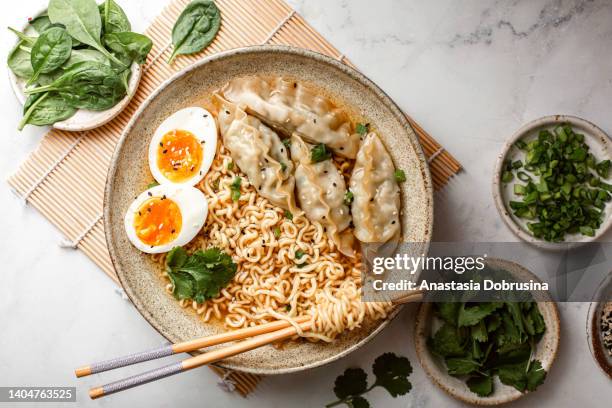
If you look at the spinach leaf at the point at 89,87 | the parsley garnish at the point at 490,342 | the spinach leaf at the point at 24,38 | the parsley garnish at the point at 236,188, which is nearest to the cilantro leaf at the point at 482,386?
the parsley garnish at the point at 490,342

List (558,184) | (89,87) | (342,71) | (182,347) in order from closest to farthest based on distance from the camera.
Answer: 1. (182,347)
2. (342,71)
3. (89,87)
4. (558,184)

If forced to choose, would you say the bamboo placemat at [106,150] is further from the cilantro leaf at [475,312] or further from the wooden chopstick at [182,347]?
the cilantro leaf at [475,312]

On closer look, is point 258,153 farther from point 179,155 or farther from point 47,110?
point 47,110

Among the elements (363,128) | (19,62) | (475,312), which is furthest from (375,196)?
(19,62)

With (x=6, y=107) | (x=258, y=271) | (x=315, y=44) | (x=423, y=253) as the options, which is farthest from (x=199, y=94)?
(x=423, y=253)

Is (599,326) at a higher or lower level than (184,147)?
higher

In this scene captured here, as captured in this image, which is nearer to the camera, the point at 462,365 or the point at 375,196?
the point at 375,196

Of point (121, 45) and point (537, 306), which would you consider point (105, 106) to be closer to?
point (121, 45)

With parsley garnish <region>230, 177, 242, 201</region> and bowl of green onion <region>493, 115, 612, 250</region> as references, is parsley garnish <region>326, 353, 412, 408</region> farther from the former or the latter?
parsley garnish <region>230, 177, 242, 201</region>

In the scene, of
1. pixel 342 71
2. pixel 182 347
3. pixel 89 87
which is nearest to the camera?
pixel 182 347
